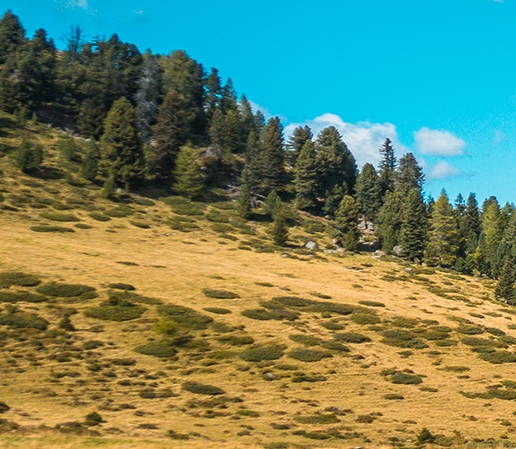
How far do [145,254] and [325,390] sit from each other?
3861cm

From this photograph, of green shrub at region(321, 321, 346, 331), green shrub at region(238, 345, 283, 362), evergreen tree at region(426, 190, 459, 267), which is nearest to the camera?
green shrub at region(238, 345, 283, 362)

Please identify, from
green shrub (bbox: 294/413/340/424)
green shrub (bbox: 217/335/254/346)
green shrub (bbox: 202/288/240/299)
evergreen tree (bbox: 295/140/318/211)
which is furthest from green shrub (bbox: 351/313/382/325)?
evergreen tree (bbox: 295/140/318/211)

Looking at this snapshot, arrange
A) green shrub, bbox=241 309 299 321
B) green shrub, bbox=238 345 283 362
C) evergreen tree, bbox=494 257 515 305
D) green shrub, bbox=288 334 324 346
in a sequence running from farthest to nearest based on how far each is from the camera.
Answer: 1. evergreen tree, bbox=494 257 515 305
2. green shrub, bbox=241 309 299 321
3. green shrub, bbox=288 334 324 346
4. green shrub, bbox=238 345 283 362

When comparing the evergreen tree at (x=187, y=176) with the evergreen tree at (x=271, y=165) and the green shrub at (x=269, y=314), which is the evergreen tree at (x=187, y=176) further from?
the green shrub at (x=269, y=314)

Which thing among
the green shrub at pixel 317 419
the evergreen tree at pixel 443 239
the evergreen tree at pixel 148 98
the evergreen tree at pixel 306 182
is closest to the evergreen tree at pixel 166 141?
the evergreen tree at pixel 148 98

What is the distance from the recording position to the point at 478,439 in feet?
101

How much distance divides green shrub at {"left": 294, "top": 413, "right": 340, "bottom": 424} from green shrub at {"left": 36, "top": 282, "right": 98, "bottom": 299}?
23619 mm

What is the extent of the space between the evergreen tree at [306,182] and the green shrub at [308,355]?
3151 inches

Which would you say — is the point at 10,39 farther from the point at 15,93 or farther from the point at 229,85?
the point at 229,85

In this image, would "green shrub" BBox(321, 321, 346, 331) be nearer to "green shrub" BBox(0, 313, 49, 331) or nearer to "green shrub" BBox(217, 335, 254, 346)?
"green shrub" BBox(217, 335, 254, 346)

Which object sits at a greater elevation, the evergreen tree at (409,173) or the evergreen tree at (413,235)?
the evergreen tree at (409,173)

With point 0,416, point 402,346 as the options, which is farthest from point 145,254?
point 0,416

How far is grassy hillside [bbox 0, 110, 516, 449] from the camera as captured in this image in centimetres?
2930

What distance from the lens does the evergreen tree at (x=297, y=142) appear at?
476 ft
